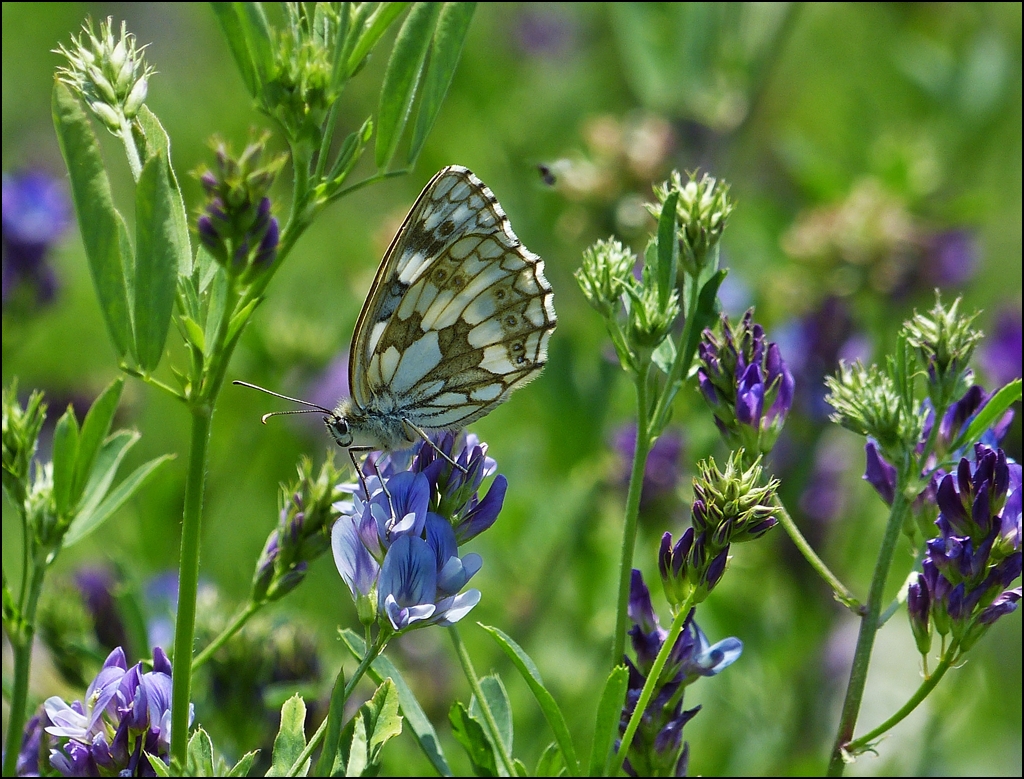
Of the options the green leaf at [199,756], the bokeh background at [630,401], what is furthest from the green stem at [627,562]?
the bokeh background at [630,401]

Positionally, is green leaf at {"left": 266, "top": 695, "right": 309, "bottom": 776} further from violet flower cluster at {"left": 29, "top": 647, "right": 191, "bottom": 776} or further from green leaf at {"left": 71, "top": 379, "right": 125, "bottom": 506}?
green leaf at {"left": 71, "top": 379, "right": 125, "bottom": 506}

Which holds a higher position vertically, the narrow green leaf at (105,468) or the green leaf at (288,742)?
the narrow green leaf at (105,468)

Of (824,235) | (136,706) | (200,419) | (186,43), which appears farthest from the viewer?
(186,43)

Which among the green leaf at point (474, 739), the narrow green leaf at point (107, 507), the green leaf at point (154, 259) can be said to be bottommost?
the green leaf at point (474, 739)

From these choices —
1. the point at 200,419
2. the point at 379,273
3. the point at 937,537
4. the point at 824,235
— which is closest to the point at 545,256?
the point at 824,235

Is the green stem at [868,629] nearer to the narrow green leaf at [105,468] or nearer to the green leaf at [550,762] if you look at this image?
the green leaf at [550,762]

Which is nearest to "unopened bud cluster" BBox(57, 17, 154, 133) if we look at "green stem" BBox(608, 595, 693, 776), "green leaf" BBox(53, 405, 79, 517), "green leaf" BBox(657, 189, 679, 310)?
"green leaf" BBox(53, 405, 79, 517)

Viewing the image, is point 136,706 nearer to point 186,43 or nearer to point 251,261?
point 251,261
